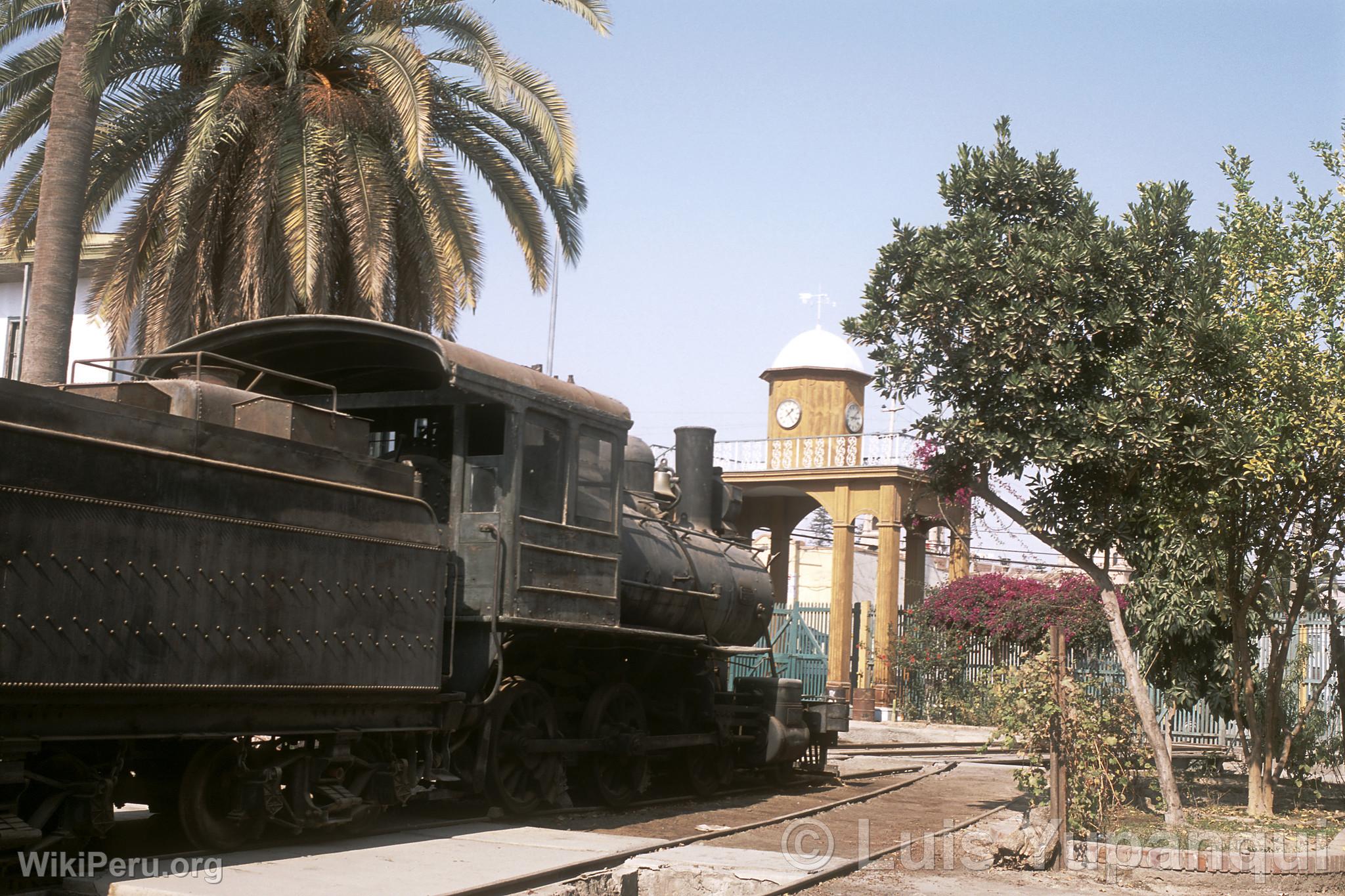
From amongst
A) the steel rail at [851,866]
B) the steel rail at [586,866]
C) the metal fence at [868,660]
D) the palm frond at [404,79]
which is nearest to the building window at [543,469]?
the steel rail at [586,866]

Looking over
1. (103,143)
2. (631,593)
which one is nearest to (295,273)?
(103,143)

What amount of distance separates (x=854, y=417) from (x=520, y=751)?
24.2m

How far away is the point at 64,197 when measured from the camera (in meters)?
12.7

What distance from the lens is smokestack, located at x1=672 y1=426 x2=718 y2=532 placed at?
47.8 feet

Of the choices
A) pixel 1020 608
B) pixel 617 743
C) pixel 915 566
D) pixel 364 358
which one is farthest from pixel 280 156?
pixel 915 566

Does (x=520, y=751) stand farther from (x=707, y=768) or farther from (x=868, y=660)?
(x=868, y=660)

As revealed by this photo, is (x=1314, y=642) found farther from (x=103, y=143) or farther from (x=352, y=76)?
(x=103, y=143)

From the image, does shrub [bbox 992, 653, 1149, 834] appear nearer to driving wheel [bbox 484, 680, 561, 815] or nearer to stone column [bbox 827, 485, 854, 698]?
driving wheel [bbox 484, 680, 561, 815]

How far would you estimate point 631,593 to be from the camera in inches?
462

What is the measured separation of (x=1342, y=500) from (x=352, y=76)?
1160cm

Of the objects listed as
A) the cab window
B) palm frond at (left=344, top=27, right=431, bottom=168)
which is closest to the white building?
palm frond at (left=344, top=27, right=431, bottom=168)

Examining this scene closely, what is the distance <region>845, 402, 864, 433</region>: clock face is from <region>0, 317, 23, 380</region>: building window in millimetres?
18675

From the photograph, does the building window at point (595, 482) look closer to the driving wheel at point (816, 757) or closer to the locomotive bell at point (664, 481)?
the locomotive bell at point (664, 481)

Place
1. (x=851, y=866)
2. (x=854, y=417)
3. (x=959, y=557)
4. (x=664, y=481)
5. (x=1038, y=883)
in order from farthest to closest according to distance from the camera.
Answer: (x=854, y=417), (x=959, y=557), (x=664, y=481), (x=851, y=866), (x=1038, y=883)
